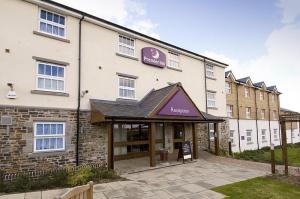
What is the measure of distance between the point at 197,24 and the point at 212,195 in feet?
33.6

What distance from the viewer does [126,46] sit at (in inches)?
647

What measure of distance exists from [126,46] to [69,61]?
4.43 metres

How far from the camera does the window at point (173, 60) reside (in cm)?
1934

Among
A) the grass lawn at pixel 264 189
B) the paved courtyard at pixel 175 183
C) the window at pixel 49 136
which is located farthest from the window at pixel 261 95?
the window at pixel 49 136

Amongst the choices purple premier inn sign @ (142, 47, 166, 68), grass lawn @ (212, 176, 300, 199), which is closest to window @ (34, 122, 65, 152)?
purple premier inn sign @ (142, 47, 166, 68)

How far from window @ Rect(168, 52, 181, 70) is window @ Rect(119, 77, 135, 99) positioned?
4.32m

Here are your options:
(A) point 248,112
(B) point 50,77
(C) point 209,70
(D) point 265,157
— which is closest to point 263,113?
(A) point 248,112

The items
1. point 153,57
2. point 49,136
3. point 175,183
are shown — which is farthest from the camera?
point 153,57

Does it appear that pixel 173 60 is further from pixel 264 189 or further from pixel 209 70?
pixel 264 189

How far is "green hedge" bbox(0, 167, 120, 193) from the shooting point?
9772 mm

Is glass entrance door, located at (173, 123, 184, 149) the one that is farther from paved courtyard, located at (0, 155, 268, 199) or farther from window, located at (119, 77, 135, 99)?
window, located at (119, 77, 135, 99)

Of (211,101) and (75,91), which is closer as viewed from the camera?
(75,91)

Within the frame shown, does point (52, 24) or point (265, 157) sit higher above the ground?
point (52, 24)

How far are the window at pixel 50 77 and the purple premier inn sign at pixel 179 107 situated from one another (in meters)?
5.79
